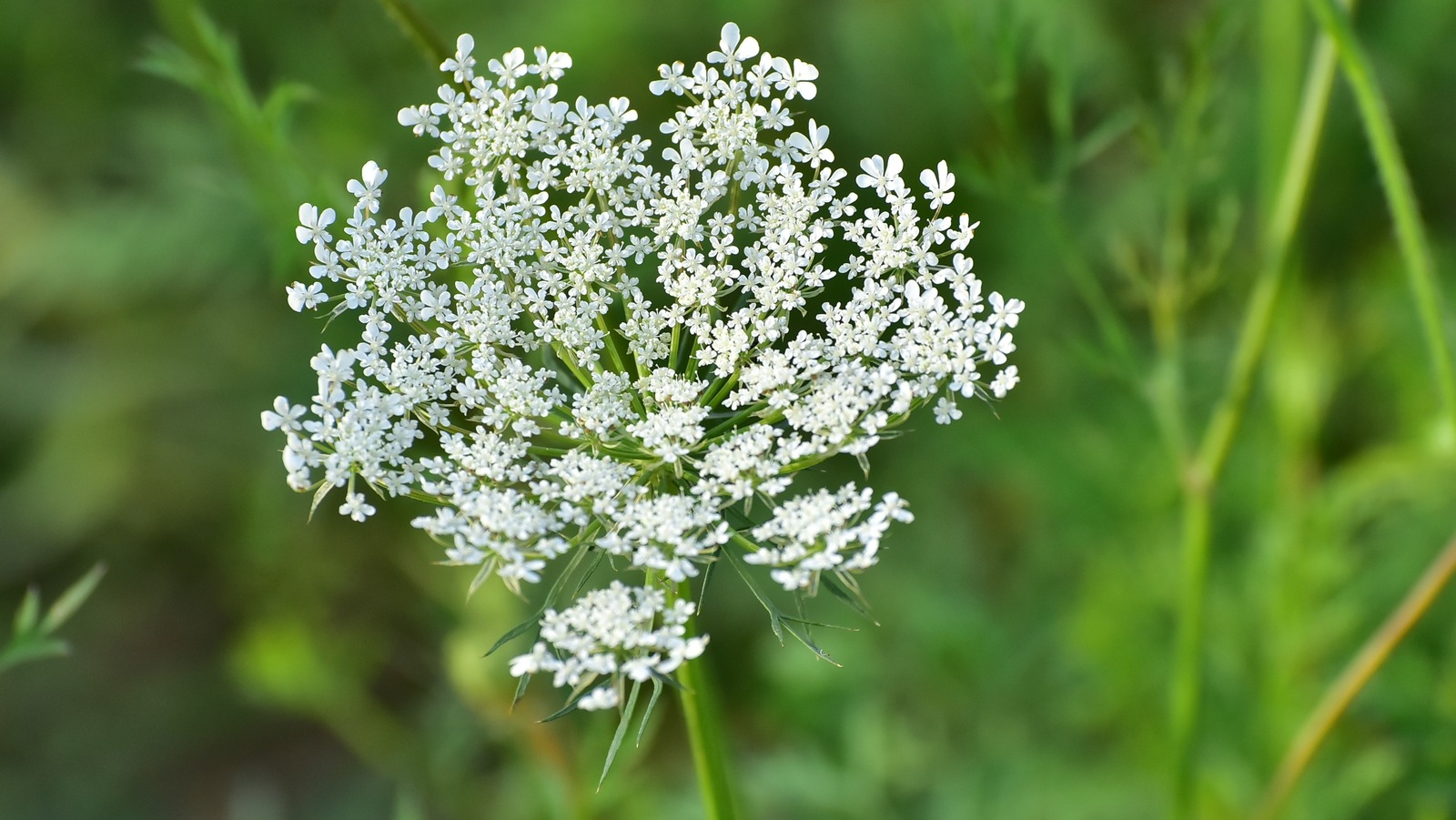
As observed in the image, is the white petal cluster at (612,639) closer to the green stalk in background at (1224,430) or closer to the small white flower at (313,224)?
the small white flower at (313,224)

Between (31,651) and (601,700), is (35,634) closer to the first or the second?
(31,651)

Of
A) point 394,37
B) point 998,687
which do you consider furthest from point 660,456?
point 394,37

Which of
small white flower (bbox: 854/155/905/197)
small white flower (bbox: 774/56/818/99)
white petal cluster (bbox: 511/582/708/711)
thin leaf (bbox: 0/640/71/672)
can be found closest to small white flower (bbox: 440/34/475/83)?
small white flower (bbox: 774/56/818/99)

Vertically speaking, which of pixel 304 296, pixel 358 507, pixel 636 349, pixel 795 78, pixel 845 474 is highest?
pixel 845 474

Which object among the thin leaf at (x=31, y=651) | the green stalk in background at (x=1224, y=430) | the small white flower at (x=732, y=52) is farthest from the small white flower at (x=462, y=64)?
the green stalk in background at (x=1224, y=430)

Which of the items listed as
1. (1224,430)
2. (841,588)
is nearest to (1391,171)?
(1224,430)

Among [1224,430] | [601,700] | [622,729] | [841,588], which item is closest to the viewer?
[601,700]
